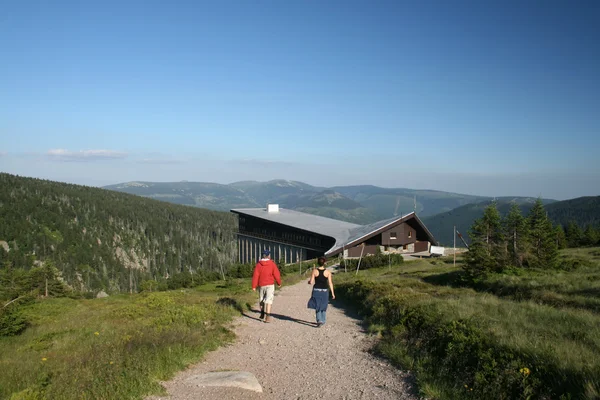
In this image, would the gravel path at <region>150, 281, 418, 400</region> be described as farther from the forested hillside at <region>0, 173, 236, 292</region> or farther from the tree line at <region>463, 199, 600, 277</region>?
the forested hillside at <region>0, 173, 236, 292</region>

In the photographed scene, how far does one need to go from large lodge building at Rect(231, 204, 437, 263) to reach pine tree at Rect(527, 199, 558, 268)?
15.2 m

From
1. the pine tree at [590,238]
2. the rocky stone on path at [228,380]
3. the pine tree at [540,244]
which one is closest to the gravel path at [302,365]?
the rocky stone on path at [228,380]

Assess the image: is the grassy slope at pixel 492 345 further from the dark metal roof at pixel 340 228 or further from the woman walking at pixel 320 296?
the dark metal roof at pixel 340 228

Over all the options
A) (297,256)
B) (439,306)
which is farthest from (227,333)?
(297,256)

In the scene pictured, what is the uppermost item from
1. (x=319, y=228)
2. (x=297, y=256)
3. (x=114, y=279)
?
(x=319, y=228)

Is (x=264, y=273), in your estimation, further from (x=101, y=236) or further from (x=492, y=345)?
(x=101, y=236)

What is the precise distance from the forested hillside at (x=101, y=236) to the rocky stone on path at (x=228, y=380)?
462 feet

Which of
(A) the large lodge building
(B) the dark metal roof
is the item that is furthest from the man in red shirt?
(B) the dark metal roof

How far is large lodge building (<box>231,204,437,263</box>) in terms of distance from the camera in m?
51.4

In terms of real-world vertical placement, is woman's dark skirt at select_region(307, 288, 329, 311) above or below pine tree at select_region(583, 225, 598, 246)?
above

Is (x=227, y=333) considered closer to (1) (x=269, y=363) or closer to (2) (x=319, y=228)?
(1) (x=269, y=363)

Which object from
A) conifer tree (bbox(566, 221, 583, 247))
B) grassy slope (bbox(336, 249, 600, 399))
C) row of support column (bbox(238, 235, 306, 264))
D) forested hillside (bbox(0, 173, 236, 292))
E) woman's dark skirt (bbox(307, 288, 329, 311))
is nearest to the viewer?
grassy slope (bbox(336, 249, 600, 399))

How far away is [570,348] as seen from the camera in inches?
274

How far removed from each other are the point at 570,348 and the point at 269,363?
5.32 metres
